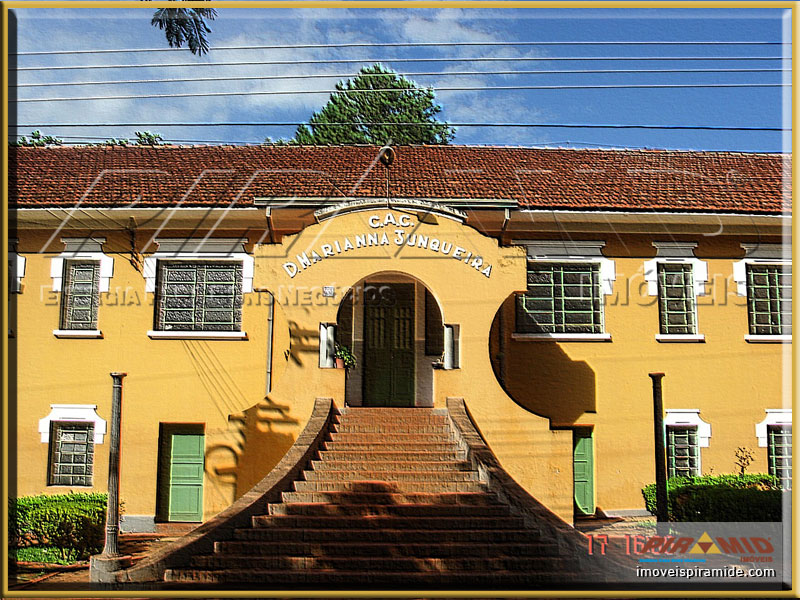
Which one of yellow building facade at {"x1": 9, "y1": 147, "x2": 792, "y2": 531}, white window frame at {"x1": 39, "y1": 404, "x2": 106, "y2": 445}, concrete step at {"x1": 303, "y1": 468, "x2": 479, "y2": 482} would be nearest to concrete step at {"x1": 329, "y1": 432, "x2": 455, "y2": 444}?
concrete step at {"x1": 303, "y1": 468, "x2": 479, "y2": 482}

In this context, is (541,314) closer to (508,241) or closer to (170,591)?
(508,241)

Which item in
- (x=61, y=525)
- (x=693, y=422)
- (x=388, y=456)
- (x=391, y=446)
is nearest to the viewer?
(x=61, y=525)

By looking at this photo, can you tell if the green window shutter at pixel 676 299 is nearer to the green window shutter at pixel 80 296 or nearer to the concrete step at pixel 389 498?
the concrete step at pixel 389 498

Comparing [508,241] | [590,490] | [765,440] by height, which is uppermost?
[508,241]

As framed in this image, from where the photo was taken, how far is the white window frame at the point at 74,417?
12.9m

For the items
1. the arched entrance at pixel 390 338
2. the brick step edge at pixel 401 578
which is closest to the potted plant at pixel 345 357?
the arched entrance at pixel 390 338

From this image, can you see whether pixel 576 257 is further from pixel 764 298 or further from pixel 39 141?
pixel 39 141

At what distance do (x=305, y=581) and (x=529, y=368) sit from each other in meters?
5.47

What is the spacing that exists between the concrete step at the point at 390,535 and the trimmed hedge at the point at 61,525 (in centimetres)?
247

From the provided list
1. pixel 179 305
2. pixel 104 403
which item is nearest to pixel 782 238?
pixel 179 305

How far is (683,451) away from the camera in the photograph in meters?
13.2

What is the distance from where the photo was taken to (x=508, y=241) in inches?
528

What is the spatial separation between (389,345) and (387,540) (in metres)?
4.81

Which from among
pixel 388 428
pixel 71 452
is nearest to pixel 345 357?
pixel 388 428
